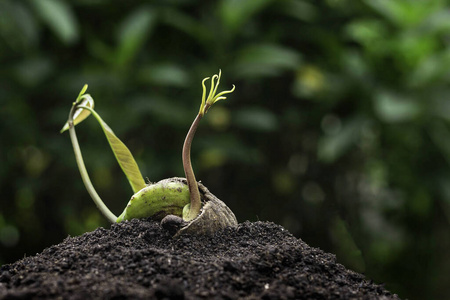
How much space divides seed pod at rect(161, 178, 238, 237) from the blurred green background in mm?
1191

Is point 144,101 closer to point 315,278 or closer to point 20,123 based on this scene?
point 20,123

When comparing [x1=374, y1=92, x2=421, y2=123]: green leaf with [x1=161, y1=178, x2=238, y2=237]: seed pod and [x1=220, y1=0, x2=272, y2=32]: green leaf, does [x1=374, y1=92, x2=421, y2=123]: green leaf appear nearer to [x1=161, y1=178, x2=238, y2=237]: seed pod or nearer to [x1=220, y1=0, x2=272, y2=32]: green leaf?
[x1=220, y1=0, x2=272, y2=32]: green leaf

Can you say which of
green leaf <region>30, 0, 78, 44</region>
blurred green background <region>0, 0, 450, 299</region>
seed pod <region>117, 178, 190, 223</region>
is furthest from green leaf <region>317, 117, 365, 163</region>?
seed pod <region>117, 178, 190, 223</region>

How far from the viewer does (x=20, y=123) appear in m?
2.23

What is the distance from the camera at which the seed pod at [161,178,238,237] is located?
35.3 inches

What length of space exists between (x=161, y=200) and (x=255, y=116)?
1.38 metres

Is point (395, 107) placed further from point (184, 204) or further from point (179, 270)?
point (179, 270)

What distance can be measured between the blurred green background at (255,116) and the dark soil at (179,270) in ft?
4.06

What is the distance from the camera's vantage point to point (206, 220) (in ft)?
3.00

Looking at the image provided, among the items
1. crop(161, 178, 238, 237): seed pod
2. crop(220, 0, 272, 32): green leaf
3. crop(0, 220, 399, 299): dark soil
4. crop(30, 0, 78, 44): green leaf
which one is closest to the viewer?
crop(0, 220, 399, 299): dark soil

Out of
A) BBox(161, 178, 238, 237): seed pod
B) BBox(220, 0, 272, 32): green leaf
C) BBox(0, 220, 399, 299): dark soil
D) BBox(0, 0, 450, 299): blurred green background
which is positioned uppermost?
BBox(220, 0, 272, 32): green leaf

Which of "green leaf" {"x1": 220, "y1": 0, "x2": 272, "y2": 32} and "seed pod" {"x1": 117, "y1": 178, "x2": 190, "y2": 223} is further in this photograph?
"green leaf" {"x1": 220, "y1": 0, "x2": 272, "y2": 32}

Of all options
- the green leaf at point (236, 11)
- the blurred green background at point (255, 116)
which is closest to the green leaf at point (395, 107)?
the blurred green background at point (255, 116)

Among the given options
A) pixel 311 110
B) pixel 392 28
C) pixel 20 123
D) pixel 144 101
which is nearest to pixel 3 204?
pixel 20 123
